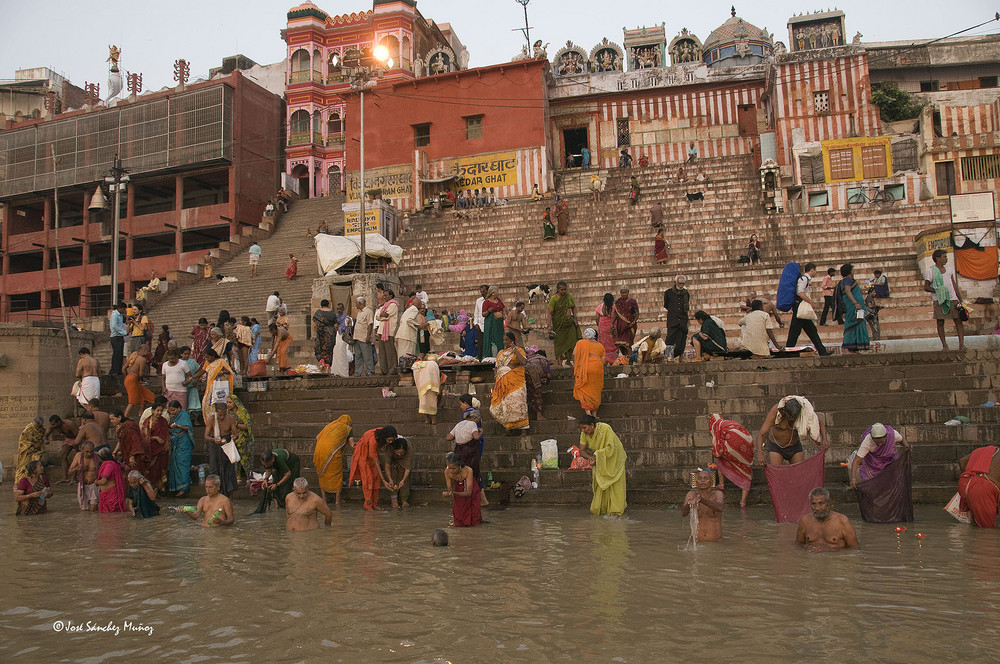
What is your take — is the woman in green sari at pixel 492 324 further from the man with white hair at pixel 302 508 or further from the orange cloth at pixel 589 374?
the man with white hair at pixel 302 508

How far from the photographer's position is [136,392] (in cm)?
1156

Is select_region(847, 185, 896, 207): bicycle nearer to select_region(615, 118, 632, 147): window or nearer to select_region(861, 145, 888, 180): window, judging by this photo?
select_region(861, 145, 888, 180): window

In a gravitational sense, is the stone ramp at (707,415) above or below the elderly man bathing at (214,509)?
above

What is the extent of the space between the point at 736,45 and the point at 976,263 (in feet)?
64.1

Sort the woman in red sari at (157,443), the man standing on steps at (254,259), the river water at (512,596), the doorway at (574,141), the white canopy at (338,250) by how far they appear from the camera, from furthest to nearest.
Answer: the doorway at (574,141) → the man standing on steps at (254,259) → the white canopy at (338,250) → the woman in red sari at (157,443) → the river water at (512,596)

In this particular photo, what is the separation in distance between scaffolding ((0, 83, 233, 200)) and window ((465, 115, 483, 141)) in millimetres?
9973

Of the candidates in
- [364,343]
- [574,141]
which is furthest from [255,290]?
[574,141]

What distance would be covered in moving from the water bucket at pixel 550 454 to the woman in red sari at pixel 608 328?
267 centimetres

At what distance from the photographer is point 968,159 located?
21.2 metres

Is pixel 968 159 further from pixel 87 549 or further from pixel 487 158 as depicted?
pixel 87 549

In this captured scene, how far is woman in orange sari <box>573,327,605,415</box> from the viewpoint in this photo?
8.88 metres

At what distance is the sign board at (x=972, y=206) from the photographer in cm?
1841

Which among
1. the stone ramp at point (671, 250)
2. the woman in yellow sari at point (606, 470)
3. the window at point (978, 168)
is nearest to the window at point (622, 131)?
the stone ramp at point (671, 250)

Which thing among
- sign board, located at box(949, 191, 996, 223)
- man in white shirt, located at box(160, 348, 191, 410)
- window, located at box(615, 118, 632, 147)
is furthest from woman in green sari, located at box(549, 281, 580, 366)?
window, located at box(615, 118, 632, 147)
